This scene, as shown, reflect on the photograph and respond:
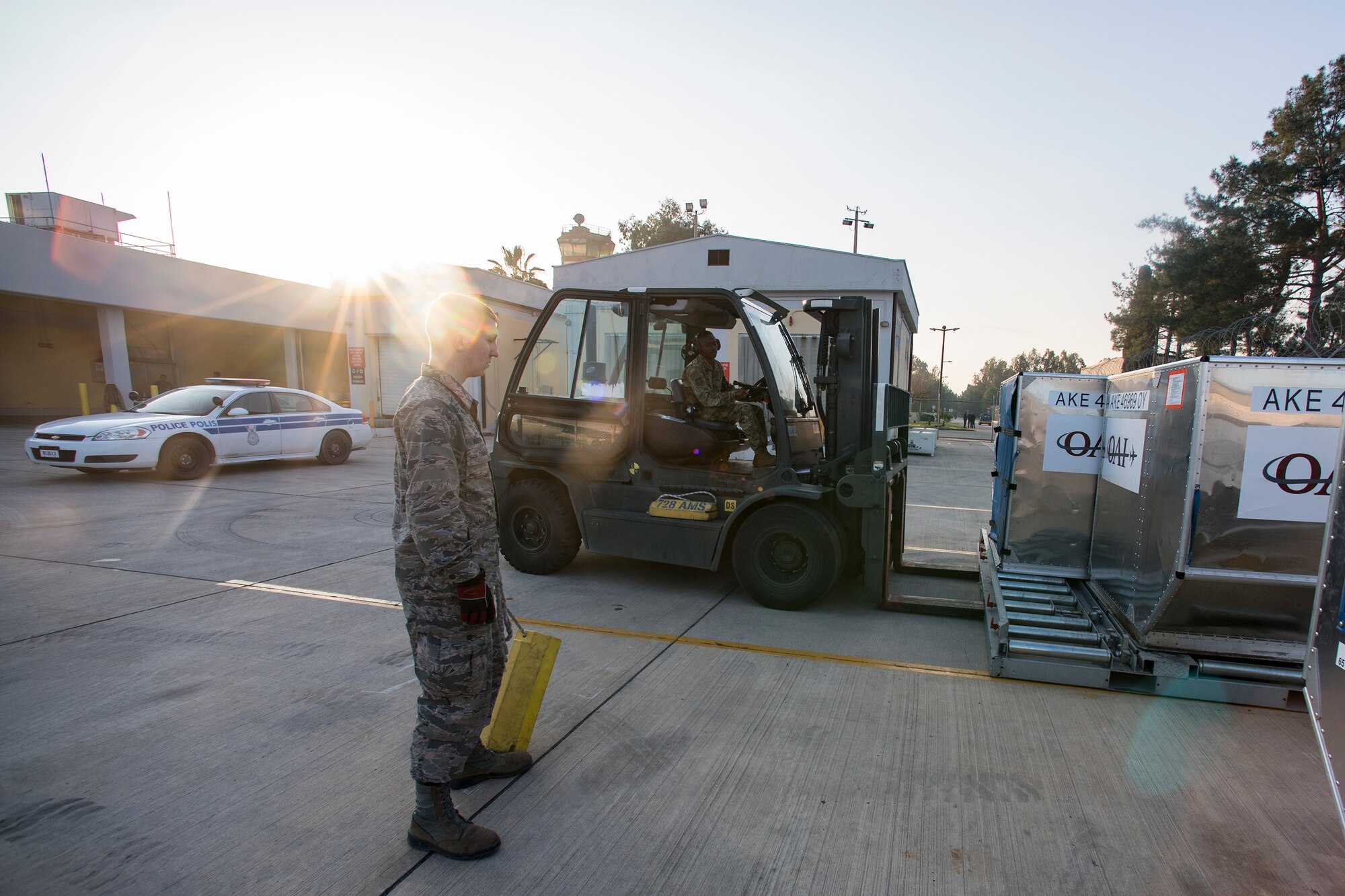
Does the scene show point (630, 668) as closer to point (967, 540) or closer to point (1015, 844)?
point (1015, 844)

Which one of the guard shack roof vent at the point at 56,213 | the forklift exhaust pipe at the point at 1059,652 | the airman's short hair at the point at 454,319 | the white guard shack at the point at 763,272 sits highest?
the guard shack roof vent at the point at 56,213

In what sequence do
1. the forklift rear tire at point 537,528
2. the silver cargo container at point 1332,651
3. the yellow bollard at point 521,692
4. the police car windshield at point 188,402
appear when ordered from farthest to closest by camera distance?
1. the police car windshield at point 188,402
2. the forklift rear tire at point 537,528
3. the yellow bollard at point 521,692
4. the silver cargo container at point 1332,651

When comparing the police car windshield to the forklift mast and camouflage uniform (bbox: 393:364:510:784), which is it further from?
camouflage uniform (bbox: 393:364:510:784)

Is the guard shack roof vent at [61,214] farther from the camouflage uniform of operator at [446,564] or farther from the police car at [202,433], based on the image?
the camouflage uniform of operator at [446,564]

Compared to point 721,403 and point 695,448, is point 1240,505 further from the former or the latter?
point 695,448

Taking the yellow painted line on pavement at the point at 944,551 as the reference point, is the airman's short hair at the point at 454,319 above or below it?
above

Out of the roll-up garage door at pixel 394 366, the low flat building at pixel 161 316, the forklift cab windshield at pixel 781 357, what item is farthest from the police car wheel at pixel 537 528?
the roll-up garage door at pixel 394 366

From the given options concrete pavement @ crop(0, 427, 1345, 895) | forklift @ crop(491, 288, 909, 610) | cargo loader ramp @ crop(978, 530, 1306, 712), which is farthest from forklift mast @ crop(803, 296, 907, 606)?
cargo loader ramp @ crop(978, 530, 1306, 712)

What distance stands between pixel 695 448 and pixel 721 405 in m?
0.40

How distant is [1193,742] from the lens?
3316mm

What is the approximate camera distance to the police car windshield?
428 inches

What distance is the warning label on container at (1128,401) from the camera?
4316 mm

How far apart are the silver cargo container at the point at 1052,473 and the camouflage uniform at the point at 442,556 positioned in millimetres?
4709

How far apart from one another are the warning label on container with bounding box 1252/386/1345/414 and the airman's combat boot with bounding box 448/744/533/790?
4.04 meters
